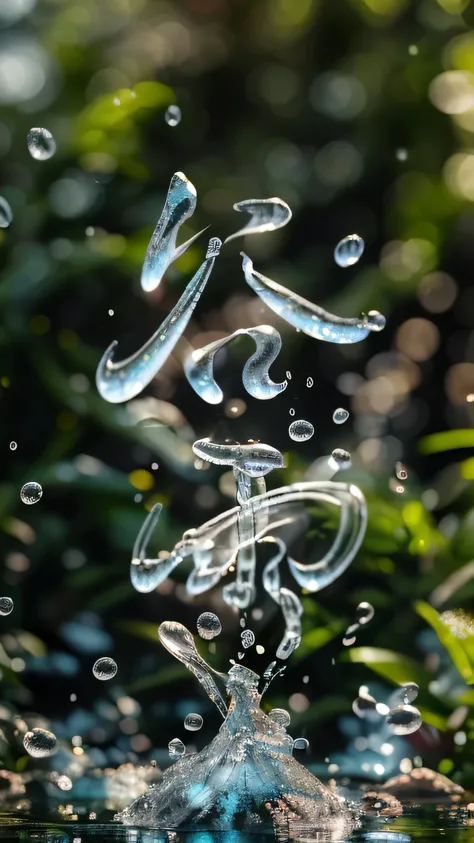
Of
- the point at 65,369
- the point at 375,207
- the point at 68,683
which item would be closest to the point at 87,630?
the point at 68,683

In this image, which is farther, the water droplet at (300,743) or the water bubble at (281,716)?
the water droplet at (300,743)

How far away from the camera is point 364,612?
171cm

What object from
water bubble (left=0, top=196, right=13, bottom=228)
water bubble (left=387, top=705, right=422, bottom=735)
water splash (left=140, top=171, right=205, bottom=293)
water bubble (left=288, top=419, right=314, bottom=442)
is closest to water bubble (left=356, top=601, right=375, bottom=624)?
water bubble (left=387, top=705, right=422, bottom=735)

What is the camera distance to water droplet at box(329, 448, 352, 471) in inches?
67.9

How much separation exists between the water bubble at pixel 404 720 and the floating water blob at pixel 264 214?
875mm

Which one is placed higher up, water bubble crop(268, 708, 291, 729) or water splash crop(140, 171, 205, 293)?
water splash crop(140, 171, 205, 293)

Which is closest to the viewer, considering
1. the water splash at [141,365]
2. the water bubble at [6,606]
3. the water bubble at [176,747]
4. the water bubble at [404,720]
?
the water splash at [141,365]

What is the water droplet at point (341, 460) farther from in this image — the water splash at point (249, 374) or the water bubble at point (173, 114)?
the water bubble at point (173, 114)

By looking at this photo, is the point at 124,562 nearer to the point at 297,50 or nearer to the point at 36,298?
the point at 36,298

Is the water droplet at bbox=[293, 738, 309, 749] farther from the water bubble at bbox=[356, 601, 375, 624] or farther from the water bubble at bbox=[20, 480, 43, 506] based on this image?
the water bubble at bbox=[20, 480, 43, 506]

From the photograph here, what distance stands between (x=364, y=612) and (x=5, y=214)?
37.9 inches

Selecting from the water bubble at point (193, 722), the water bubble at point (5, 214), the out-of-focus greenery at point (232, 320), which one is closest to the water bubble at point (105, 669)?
the out-of-focus greenery at point (232, 320)

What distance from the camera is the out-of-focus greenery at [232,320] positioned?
170 centimetres

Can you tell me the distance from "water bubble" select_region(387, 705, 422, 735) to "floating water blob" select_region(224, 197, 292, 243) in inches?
34.4
